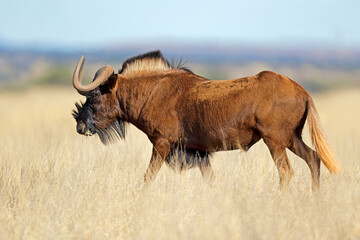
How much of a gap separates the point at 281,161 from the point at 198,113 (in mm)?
1180

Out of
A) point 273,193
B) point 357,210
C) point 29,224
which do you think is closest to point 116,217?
point 29,224

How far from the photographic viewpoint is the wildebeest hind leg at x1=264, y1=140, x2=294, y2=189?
7379mm

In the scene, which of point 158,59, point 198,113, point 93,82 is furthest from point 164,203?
point 158,59

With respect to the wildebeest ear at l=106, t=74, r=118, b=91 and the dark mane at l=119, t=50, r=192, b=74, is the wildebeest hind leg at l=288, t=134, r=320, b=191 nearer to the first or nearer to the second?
the dark mane at l=119, t=50, r=192, b=74

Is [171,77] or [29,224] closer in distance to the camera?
[29,224]

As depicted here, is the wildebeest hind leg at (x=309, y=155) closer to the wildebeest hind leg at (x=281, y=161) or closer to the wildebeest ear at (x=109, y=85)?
the wildebeest hind leg at (x=281, y=161)

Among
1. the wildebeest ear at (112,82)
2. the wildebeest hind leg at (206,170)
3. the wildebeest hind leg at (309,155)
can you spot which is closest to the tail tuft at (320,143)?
the wildebeest hind leg at (309,155)

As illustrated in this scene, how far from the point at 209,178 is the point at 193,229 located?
2.09 meters

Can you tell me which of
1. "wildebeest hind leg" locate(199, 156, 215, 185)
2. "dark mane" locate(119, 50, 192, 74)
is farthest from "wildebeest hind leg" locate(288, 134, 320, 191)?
"dark mane" locate(119, 50, 192, 74)

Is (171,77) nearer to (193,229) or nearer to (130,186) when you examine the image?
(130,186)

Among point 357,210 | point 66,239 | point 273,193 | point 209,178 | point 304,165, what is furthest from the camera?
point 304,165

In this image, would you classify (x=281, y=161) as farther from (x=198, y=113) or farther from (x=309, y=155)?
(x=198, y=113)

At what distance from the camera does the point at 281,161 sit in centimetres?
746

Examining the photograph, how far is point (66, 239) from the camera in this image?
18.8 ft
